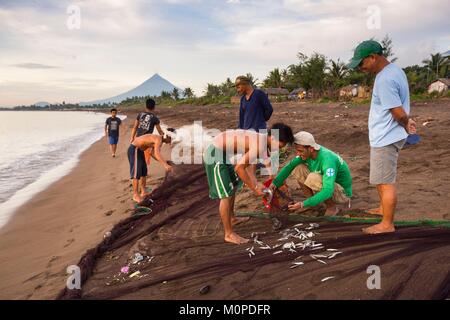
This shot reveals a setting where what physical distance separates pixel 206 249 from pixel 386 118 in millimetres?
2118

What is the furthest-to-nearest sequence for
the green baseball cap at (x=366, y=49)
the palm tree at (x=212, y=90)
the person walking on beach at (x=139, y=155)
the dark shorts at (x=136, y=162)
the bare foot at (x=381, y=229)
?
the palm tree at (x=212, y=90) < the dark shorts at (x=136, y=162) < the person walking on beach at (x=139, y=155) < the bare foot at (x=381, y=229) < the green baseball cap at (x=366, y=49)

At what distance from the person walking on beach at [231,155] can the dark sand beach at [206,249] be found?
0.48 meters

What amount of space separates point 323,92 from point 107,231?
40829 mm

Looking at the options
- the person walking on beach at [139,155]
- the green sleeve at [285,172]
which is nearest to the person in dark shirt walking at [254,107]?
the green sleeve at [285,172]

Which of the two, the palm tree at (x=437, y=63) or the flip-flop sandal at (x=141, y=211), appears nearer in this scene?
the flip-flop sandal at (x=141, y=211)

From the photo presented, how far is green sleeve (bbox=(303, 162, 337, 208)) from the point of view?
3.61 m

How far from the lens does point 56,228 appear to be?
554 cm

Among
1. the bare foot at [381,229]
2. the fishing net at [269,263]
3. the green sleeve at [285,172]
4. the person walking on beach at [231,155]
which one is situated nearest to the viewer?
the fishing net at [269,263]

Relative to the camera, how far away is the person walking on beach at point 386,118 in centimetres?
311

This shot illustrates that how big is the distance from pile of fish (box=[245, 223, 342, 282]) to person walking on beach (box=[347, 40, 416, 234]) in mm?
530

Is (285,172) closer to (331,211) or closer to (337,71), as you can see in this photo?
(331,211)

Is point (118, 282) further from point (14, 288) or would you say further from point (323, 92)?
point (323, 92)

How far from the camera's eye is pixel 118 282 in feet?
10.8

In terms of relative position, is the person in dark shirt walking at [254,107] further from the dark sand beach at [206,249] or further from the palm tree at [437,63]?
the palm tree at [437,63]
